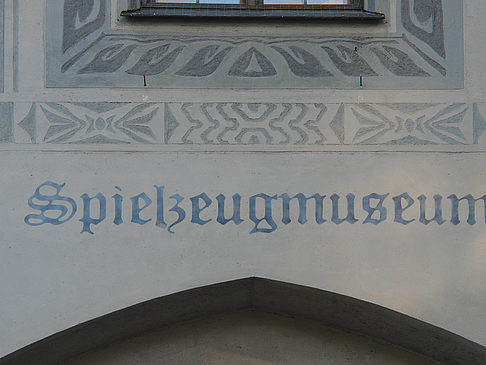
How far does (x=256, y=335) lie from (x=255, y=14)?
1.96 meters

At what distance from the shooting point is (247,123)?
545cm

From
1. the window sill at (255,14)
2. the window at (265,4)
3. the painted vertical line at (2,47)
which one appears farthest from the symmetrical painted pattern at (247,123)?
the window at (265,4)

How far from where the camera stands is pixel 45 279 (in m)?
5.26

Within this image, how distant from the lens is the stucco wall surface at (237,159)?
5.30m

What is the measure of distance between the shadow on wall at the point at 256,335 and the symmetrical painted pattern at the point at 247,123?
2.99 ft

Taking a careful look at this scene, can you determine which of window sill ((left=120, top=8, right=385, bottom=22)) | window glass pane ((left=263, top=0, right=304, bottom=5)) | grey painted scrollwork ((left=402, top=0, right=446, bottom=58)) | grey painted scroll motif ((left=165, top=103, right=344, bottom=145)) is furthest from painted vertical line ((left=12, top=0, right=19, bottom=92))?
grey painted scrollwork ((left=402, top=0, right=446, bottom=58))

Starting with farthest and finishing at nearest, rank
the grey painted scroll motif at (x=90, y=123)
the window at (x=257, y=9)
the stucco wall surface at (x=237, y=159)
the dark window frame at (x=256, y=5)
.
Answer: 1. the dark window frame at (x=256, y=5)
2. the window at (x=257, y=9)
3. the grey painted scroll motif at (x=90, y=123)
4. the stucco wall surface at (x=237, y=159)

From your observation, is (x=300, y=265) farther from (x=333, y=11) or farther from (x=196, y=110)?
(x=333, y=11)

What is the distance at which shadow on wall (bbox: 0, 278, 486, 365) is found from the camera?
5.53 metres

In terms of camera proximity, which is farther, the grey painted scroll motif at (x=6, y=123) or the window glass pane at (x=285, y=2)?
the window glass pane at (x=285, y=2)

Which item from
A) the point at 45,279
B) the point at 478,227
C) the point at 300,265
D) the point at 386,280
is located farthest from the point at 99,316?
the point at 478,227

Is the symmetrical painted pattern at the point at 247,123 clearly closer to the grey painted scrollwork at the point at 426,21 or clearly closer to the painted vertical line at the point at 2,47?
the painted vertical line at the point at 2,47

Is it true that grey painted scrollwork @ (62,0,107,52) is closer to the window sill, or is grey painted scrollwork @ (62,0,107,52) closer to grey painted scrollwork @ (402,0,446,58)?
the window sill

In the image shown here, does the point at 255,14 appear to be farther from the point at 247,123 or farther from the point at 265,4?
the point at 247,123
